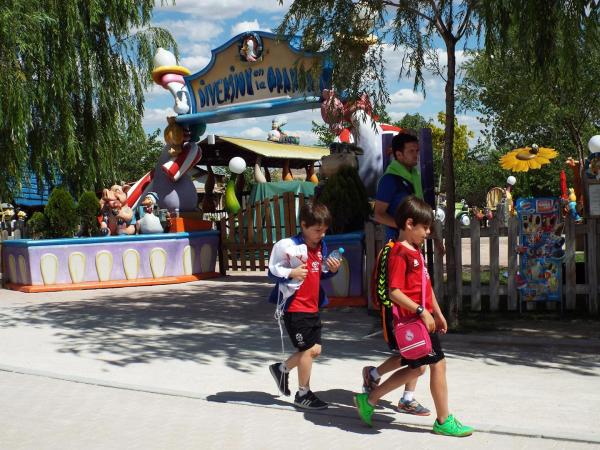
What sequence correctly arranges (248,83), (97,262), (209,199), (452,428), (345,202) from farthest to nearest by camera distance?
(209,199)
(248,83)
(97,262)
(345,202)
(452,428)

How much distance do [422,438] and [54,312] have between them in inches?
288

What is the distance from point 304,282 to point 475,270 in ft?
15.0

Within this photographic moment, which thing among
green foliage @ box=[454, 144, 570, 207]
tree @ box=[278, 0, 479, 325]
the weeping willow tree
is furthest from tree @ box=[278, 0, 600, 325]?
green foliage @ box=[454, 144, 570, 207]

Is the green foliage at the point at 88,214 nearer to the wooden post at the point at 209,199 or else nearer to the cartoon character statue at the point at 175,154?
the cartoon character statue at the point at 175,154

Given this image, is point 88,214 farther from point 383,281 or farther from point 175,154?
point 383,281

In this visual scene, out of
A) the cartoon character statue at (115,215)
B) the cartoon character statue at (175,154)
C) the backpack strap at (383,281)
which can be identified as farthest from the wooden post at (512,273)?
the cartoon character statue at (175,154)

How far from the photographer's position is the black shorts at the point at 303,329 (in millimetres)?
5227

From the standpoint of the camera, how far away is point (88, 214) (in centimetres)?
1477

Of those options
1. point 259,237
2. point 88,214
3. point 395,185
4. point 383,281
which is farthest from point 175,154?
Result: point 383,281

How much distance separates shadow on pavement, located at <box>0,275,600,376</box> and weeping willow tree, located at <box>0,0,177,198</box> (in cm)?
679

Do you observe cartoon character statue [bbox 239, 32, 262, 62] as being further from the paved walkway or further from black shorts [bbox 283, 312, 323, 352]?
black shorts [bbox 283, 312, 323, 352]

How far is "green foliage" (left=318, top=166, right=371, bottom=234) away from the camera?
10.8m

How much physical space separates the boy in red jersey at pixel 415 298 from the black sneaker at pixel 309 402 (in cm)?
56

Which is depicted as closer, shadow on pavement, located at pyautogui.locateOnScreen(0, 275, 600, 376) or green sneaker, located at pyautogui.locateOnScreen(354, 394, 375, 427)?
green sneaker, located at pyautogui.locateOnScreen(354, 394, 375, 427)
